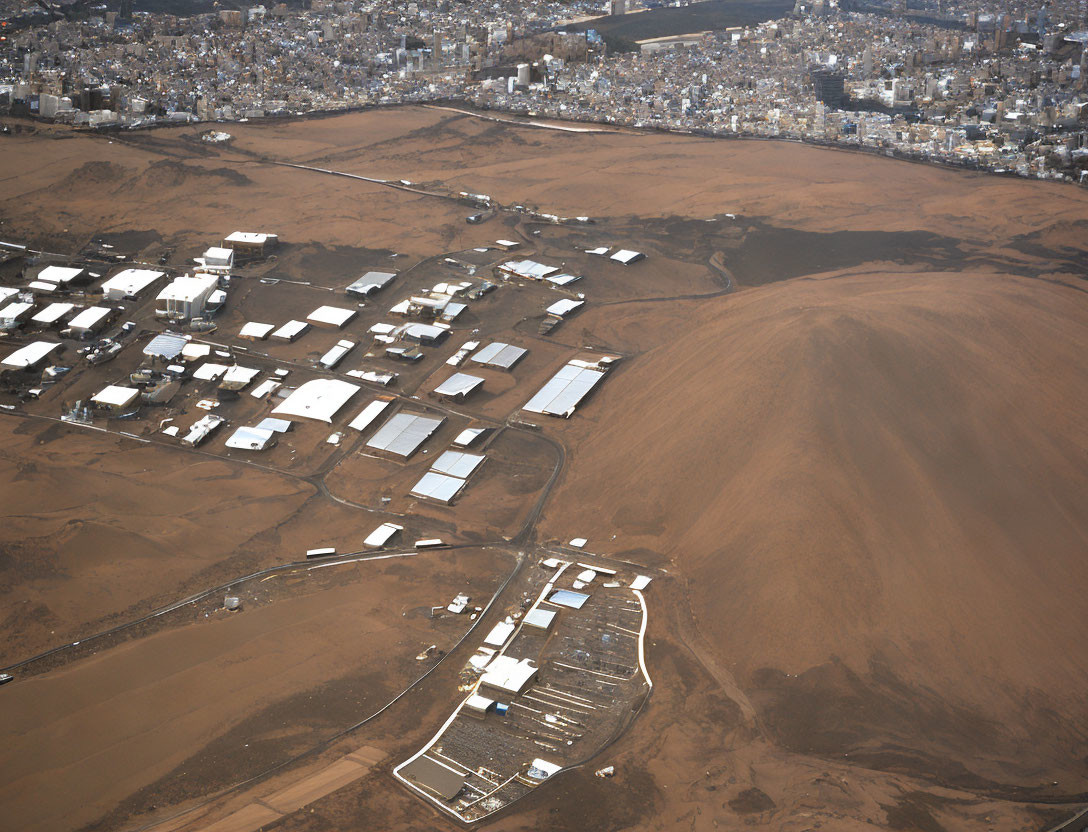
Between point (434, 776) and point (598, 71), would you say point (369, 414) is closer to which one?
point (434, 776)

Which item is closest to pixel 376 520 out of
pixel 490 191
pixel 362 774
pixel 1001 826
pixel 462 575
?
pixel 462 575

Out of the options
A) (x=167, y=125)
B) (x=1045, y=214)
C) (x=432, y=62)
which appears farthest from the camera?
(x=432, y=62)

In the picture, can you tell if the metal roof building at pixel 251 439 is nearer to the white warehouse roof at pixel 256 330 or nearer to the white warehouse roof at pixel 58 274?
the white warehouse roof at pixel 256 330

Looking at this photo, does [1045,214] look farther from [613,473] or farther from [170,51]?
[170,51]

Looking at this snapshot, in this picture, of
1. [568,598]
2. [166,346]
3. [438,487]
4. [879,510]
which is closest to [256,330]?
[166,346]

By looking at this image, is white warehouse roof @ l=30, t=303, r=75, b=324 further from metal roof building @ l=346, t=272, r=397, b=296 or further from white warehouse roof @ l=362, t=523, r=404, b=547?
white warehouse roof @ l=362, t=523, r=404, b=547

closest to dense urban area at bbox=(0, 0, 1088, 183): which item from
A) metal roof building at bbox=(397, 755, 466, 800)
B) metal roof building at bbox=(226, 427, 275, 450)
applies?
metal roof building at bbox=(226, 427, 275, 450)
